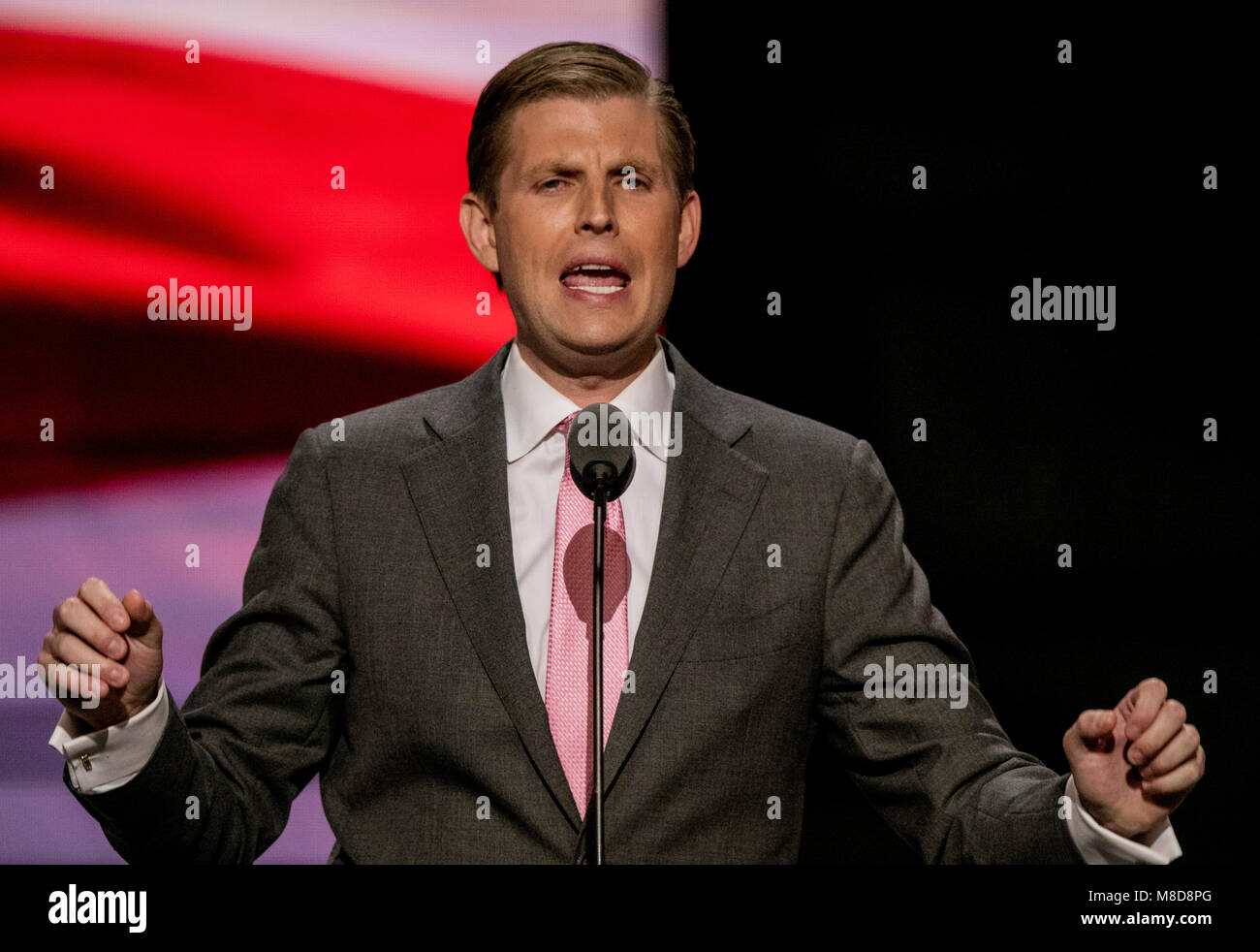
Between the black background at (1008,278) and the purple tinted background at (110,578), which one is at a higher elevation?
the black background at (1008,278)

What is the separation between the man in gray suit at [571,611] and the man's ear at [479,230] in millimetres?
36

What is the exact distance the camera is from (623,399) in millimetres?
1862

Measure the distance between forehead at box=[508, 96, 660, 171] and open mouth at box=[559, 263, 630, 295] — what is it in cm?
16

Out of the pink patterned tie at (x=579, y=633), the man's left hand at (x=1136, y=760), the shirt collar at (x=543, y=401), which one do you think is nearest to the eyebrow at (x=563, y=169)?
the shirt collar at (x=543, y=401)

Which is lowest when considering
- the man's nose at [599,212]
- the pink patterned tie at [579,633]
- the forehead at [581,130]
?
the pink patterned tie at [579,633]

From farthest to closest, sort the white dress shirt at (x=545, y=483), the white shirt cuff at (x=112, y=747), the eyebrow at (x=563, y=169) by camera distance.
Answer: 1. the eyebrow at (x=563, y=169)
2. the white dress shirt at (x=545, y=483)
3. the white shirt cuff at (x=112, y=747)

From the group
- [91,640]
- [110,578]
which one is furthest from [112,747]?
[110,578]

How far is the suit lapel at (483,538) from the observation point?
1604 mm

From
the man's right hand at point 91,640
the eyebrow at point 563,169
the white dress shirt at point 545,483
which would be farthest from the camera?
the eyebrow at point 563,169

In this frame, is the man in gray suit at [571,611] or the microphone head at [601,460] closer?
the microphone head at [601,460]

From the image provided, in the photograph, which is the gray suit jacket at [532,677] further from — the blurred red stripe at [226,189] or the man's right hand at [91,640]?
the blurred red stripe at [226,189]

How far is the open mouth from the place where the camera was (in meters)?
1.81

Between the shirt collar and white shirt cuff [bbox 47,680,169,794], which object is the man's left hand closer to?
the shirt collar
